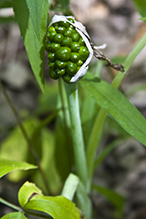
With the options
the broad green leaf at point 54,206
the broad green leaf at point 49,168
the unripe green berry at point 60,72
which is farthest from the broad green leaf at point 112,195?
the unripe green berry at point 60,72

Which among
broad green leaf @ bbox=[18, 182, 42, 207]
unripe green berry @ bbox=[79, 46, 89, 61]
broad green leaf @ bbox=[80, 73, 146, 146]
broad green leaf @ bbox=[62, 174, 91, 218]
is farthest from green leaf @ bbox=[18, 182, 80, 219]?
unripe green berry @ bbox=[79, 46, 89, 61]

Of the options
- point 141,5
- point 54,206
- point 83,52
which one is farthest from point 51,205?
point 141,5

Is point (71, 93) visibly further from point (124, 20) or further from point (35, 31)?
point (124, 20)

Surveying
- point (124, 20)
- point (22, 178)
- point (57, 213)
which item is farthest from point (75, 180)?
point (124, 20)

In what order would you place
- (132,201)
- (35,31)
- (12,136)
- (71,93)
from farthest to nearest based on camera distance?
(12,136) → (132,201) → (71,93) → (35,31)

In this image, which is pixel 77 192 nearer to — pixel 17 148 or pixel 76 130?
pixel 76 130

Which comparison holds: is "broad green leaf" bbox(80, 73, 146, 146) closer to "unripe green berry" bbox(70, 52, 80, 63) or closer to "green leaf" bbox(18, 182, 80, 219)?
"unripe green berry" bbox(70, 52, 80, 63)
